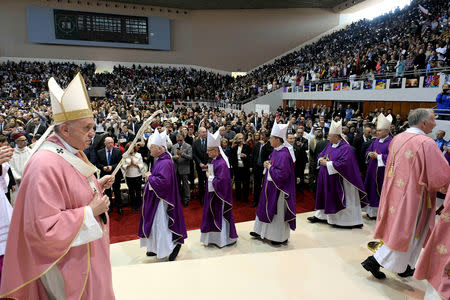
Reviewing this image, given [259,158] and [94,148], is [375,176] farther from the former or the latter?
[94,148]

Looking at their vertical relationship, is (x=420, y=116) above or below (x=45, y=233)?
above

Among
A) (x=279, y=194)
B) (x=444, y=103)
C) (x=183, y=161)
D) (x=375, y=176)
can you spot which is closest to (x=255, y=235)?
(x=279, y=194)

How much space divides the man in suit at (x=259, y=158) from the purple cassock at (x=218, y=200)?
2.45 meters

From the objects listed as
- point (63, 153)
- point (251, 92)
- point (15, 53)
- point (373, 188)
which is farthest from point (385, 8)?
point (15, 53)

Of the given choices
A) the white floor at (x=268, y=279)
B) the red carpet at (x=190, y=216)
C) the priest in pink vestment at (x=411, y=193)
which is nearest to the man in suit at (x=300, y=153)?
the red carpet at (x=190, y=216)

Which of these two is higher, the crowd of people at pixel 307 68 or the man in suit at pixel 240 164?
the crowd of people at pixel 307 68

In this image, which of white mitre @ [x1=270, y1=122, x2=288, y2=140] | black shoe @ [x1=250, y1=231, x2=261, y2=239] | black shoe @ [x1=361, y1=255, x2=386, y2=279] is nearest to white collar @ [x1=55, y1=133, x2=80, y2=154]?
black shoe @ [x1=361, y1=255, x2=386, y2=279]

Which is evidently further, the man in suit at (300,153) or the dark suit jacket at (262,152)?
the man in suit at (300,153)

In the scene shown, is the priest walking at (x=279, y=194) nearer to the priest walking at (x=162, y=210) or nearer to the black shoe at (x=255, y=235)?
the black shoe at (x=255, y=235)

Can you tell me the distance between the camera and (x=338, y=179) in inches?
219

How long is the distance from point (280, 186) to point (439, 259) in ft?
8.34

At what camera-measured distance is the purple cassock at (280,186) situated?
4855mm

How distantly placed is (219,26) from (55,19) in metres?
15.2

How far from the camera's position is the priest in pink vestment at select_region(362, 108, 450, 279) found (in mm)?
3041
